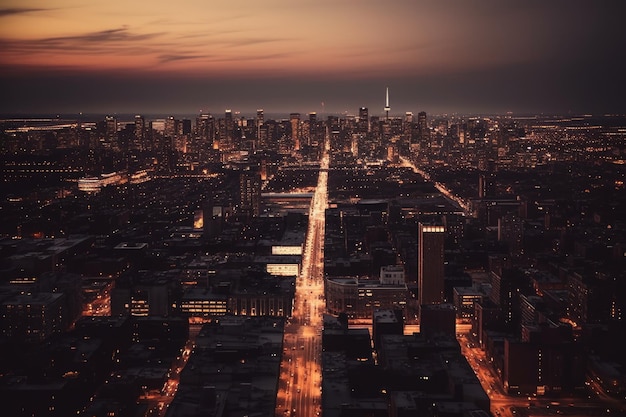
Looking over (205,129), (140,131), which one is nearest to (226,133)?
(205,129)

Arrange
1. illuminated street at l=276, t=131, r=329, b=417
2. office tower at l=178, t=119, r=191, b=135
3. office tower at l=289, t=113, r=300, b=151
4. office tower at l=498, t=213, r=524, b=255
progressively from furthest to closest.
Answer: office tower at l=289, t=113, r=300, b=151, office tower at l=178, t=119, r=191, b=135, office tower at l=498, t=213, r=524, b=255, illuminated street at l=276, t=131, r=329, b=417

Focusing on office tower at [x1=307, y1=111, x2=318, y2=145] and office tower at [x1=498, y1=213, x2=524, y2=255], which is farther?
office tower at [x1=307, y1=111, x2=318, y2=145]

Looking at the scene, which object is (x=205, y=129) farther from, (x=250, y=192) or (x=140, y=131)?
(x=250, y=192)

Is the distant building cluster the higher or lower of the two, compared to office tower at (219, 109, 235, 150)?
lower

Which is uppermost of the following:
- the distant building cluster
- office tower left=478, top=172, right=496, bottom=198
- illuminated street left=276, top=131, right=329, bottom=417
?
office tower left=478, top=172, right=496, bottom=198

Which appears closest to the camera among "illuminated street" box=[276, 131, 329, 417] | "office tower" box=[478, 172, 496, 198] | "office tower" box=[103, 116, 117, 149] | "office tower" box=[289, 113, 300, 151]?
"illuminated street" box=[276, 131, 329, 417]

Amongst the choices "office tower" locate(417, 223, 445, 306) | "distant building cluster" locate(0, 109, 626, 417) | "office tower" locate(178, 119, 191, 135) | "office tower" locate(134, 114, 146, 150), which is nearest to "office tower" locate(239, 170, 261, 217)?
"distant building cluster" locate(0, 109, 626, 417)

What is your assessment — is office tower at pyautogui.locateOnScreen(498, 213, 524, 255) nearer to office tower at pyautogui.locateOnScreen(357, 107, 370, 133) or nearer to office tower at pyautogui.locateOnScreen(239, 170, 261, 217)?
office tower at pyautogui.locateOnScreen(239, 170, 261, 217)
